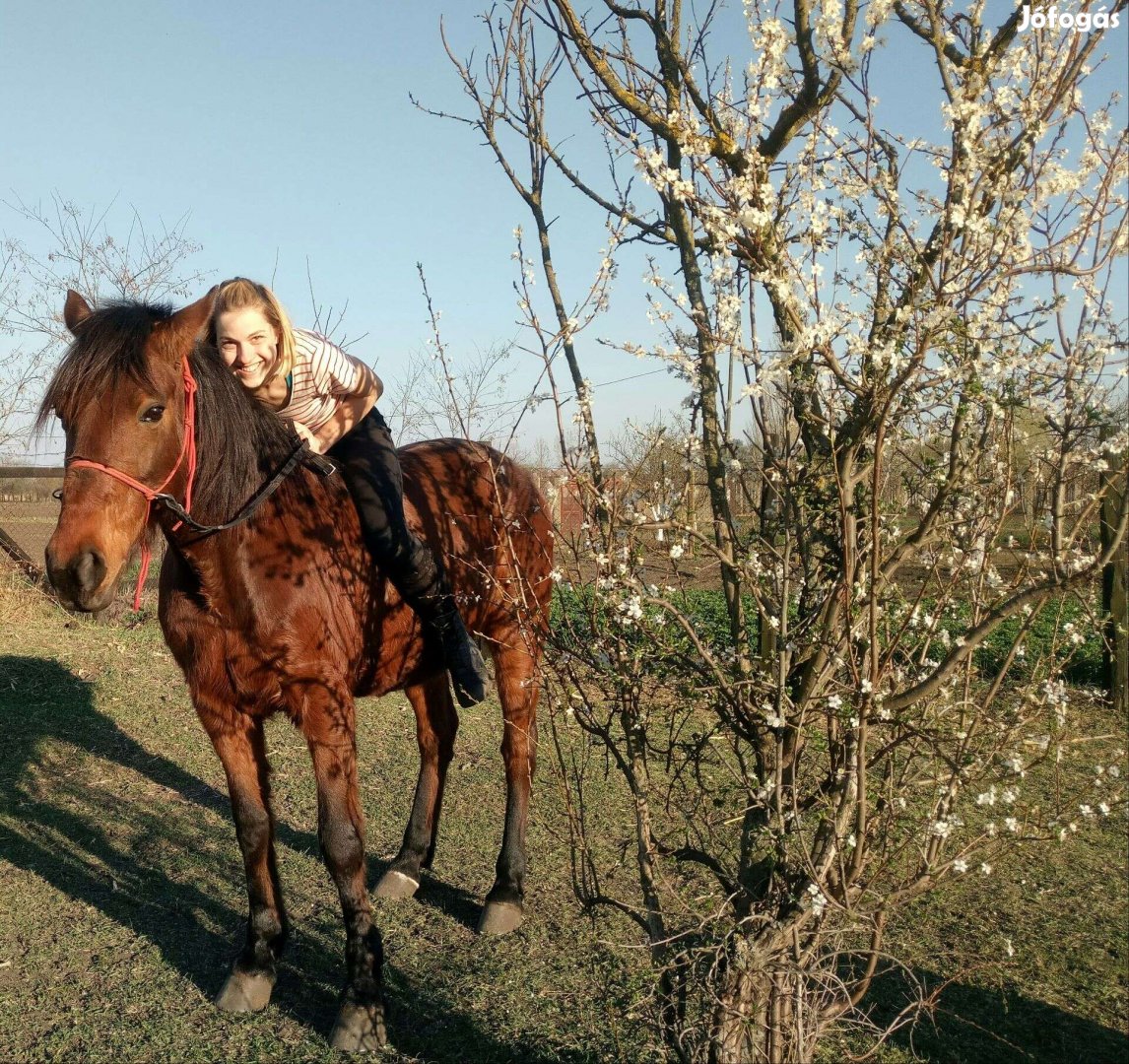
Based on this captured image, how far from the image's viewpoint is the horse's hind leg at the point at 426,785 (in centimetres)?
495

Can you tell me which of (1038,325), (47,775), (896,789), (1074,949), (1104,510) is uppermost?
(1104,510)

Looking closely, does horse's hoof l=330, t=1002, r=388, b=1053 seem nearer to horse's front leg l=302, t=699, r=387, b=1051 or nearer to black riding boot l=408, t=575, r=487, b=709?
horse's front leg l=302, t=699, r=387, b=1051

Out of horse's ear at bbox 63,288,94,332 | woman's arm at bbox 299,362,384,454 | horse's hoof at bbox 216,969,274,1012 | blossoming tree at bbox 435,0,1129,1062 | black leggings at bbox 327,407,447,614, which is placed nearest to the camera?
blossoming tree at bbox 435,0,1129,1062

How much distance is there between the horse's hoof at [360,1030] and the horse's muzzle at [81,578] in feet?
5.92

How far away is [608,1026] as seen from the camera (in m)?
3.57

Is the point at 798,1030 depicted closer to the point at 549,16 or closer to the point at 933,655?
the point at 549,16

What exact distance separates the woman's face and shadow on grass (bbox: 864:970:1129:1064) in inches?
136

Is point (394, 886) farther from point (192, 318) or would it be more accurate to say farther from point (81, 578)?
point (192, 318)

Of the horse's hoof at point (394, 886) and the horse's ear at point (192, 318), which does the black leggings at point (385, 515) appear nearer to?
the horse's ear at point (192, 318)

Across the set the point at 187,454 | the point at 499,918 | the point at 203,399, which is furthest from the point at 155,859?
the point at 203,399

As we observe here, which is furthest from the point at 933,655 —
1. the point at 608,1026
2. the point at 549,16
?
the point at 549,16

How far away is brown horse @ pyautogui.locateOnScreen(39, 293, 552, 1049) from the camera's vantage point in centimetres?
315

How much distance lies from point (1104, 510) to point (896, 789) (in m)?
5.60

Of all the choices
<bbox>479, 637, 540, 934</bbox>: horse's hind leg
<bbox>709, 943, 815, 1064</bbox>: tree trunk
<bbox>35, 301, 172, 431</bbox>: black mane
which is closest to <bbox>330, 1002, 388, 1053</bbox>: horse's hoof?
<bbox>479, 637, 540, 934</bbox>: horse's hind leg
